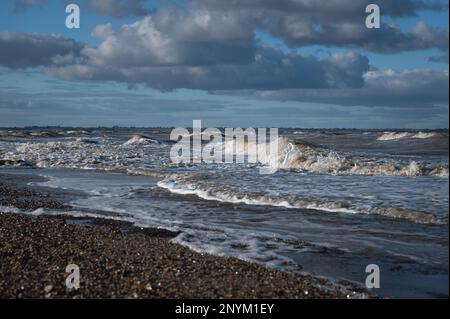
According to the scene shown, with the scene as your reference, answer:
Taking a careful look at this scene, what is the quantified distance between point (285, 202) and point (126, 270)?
8336mm

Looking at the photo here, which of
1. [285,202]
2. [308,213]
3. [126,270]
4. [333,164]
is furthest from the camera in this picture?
[333,164]

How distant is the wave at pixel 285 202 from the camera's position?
13.0 metres

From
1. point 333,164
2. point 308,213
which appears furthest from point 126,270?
point 333,164

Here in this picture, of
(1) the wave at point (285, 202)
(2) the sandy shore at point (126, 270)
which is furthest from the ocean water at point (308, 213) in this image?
(2) the sandy shore at point (126, 270)

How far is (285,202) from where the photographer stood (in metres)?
16.0

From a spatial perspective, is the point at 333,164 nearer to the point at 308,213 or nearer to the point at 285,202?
the point at 285,202

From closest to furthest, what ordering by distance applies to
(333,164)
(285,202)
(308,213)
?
(308,213)
(285,202)
(333,164)

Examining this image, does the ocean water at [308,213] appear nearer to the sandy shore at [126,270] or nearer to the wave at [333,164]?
the wave at [333,164]

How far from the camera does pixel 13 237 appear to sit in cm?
1089

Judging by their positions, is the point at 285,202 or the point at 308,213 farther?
the point at 285,202

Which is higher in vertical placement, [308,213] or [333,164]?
[333,164]

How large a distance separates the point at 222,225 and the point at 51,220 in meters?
4.35

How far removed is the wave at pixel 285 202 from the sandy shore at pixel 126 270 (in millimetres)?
4552

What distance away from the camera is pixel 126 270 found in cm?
839
